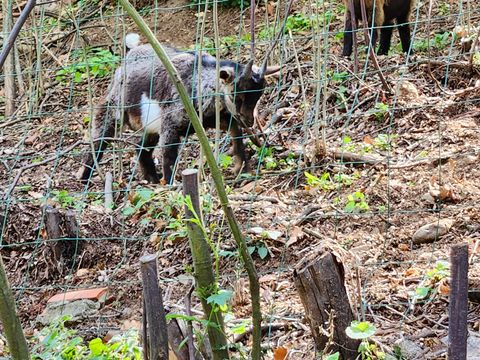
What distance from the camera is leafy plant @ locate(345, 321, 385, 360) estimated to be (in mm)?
3018

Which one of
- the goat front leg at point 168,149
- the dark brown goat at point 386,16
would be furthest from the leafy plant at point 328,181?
the dark brown goat at point 386,16

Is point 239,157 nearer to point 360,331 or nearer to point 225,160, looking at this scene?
point 225,160

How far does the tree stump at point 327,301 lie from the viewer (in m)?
3.23

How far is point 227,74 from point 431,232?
2.79 meters

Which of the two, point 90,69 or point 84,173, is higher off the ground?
point 90,69

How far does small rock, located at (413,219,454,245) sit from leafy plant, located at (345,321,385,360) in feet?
4.72

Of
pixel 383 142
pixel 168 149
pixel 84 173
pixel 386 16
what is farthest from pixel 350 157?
pixel 386 16

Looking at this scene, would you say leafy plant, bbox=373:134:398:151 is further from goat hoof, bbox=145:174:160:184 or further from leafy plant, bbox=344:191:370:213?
goat hoof, bbox=145:174:160:184

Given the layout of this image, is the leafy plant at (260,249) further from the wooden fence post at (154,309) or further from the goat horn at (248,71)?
the wooden fence post at (154,309)

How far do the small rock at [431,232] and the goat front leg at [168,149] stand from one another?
301 centimetres

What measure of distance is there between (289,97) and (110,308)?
3774 mm

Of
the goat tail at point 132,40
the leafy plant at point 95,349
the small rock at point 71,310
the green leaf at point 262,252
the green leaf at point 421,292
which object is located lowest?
the small rock at point 71,310

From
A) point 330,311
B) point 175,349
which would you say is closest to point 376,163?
point 330,311

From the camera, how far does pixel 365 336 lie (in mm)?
2986
